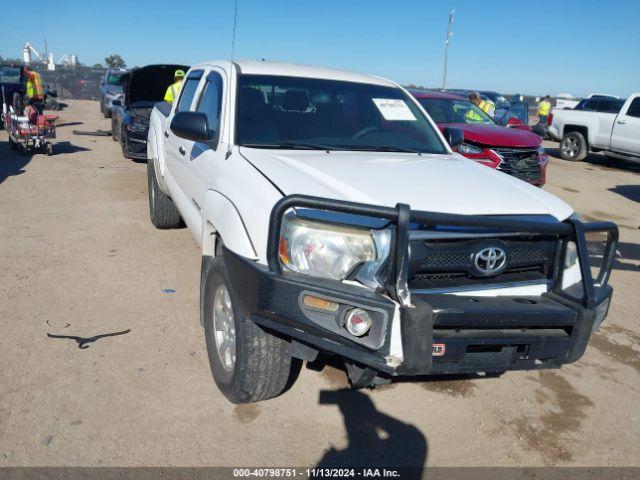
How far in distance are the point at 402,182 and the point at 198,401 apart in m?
1.70

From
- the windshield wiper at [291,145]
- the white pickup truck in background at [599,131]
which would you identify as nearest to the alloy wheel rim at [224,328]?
the windshield wiper at [291,145]

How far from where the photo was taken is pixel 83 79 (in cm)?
3212

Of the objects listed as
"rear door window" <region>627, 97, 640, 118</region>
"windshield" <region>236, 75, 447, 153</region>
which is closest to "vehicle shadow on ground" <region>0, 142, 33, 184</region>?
"windshield" <region>236, 75, 447, 153</region>

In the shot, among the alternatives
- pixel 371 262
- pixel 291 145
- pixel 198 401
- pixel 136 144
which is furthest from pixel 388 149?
pixel 136 144

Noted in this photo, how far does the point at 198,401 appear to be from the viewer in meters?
3.25

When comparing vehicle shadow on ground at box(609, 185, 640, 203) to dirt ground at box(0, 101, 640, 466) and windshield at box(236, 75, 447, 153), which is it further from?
windshield at box(236, 75, 447, 153)

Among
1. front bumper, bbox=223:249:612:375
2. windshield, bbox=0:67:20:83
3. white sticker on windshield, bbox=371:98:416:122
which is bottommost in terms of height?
front bumper, bbox=223:249:612:375

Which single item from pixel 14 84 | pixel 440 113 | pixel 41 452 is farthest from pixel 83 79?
pixel 41 452

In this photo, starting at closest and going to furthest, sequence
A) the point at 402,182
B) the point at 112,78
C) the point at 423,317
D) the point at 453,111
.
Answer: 1. the point at 423,317
2. the point at 402,182
3. the point at 453,111
4. the point at 112,78

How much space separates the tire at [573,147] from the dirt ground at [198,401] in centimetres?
1152

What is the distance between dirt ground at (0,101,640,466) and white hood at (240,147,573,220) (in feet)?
4.06

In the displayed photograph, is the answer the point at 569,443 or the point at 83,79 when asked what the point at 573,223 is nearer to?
the point at 569,443

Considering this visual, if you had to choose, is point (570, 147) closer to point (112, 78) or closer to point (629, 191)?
point (629, 191)

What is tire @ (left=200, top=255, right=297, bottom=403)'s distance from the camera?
2891 mm
